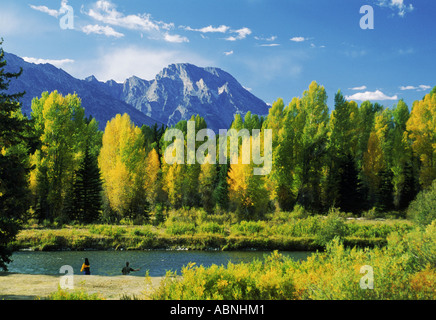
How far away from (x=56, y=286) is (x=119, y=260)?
44.4ft

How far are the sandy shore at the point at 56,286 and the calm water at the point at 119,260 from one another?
701cm

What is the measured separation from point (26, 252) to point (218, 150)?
3478 cm

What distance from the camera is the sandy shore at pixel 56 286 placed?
10.5m

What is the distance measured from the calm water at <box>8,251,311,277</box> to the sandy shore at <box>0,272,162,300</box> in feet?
23.0

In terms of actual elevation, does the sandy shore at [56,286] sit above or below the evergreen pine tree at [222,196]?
below

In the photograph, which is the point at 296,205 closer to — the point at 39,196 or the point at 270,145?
the point at 270,145

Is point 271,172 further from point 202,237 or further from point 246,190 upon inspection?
point 202,237

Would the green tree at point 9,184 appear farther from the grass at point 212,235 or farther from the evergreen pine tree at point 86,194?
the evergreen pine tree at point 86,194

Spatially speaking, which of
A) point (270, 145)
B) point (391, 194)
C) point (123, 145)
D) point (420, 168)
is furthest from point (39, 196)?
point (420, 168)

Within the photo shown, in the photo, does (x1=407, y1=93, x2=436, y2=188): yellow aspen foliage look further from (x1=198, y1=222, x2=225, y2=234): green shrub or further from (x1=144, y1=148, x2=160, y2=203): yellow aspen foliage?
(x1=144, y1=148, x2=160, y2=203): yellow aspen foliage

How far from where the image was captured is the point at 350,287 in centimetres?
719

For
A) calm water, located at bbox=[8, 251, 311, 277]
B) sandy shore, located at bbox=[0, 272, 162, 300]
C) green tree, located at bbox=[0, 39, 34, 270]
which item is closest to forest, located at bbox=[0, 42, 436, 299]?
green tree, located at bbox=[0, 39, 34, 270]

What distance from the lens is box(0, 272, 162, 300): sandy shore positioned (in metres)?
10.5

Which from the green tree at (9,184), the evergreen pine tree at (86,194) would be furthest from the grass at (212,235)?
the green tree at (9,184)
